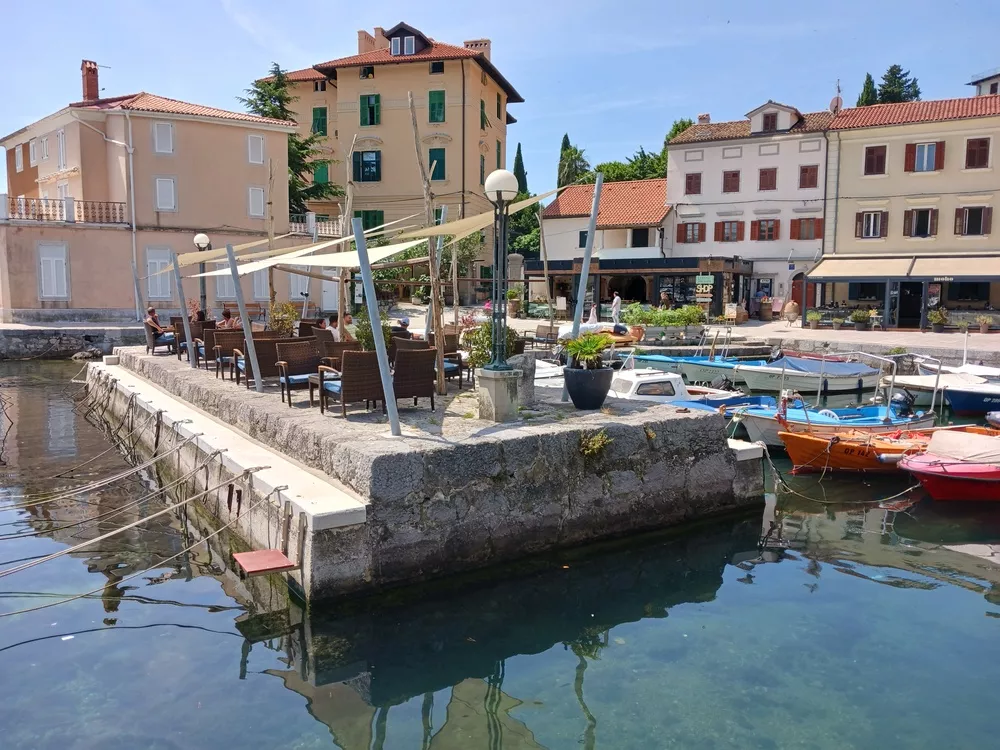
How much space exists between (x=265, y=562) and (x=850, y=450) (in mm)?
9821

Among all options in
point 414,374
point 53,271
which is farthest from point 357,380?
point 53,271

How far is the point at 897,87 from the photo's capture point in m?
58.1

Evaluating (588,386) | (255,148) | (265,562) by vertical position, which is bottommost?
(265,562)

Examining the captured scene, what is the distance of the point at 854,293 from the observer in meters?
36.0

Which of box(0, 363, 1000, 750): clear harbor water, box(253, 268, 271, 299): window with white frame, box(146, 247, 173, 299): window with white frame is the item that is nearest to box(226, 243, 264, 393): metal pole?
box(0, 363, 1000, 750): clear harbor water

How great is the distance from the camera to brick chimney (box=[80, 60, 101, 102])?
34531 millimetres

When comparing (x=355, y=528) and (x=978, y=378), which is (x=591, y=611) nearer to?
(x=355, y=528)

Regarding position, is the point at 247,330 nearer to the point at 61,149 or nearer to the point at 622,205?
the point at 61,149

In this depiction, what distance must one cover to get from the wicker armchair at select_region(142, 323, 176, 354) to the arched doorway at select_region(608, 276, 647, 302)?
27102mm

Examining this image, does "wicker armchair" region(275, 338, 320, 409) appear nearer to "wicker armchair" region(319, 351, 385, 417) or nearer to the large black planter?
"wicker armchair" region(319, 351, 385, 417)

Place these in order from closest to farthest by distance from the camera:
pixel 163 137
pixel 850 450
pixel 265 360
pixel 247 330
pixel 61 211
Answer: pixel 247 330 < pixel 265 360 < pixel 850 450 < pixel 61 211 < pixel 163 137

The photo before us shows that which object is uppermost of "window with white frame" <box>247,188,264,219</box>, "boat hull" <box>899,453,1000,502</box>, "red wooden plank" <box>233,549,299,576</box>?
"window with white frame" <box>247,188,264,219</box>

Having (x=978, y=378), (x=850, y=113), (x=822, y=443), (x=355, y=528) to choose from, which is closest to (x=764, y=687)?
(x=355, y=528)

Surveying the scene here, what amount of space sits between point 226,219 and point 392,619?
2963 centimetres
